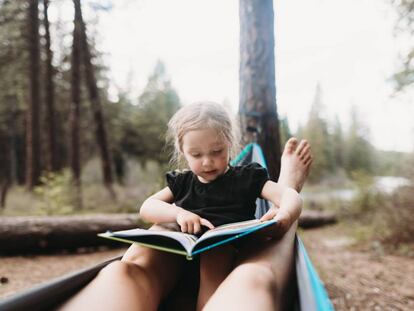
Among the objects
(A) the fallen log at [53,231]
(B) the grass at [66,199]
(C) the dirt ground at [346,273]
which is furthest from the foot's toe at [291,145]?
(A) the fallen log at [53,231]

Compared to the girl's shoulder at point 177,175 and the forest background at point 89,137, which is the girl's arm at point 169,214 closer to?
the girl's shoulder at point 177,175

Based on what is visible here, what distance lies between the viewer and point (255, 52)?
2.49 metres

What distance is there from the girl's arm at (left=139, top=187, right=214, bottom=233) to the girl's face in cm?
17

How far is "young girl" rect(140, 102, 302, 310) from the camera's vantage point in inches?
49.3

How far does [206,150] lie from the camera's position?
1.26 meters

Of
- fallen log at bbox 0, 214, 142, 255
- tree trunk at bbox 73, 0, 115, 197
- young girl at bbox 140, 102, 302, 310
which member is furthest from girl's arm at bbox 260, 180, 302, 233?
tree trunk at bbox 73, 0, 115, 197

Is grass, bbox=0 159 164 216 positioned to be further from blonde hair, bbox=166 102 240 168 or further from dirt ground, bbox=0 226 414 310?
blonde hair, bbox=166 102 240 168

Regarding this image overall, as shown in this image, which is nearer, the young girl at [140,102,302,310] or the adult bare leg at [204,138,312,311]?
the adult bare leg at [204,138,312,311]

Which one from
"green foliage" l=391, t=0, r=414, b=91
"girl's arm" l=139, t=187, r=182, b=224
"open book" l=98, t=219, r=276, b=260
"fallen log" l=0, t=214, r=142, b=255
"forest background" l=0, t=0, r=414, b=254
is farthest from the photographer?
"forest background" l=0, t=0, r=414, b=254

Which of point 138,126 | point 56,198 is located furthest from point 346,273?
point 138,126

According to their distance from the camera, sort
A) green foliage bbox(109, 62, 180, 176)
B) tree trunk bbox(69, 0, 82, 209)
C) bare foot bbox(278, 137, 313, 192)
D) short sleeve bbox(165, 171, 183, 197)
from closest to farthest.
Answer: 1. short sleeve bbox(165, 171, 183, 197)
2. bare foot bbox(278, 137, 313, 192)
3. tree trunk bbox(69, 0, 82, 209)
4. green foliage bbox(109, 62, 180, 176)

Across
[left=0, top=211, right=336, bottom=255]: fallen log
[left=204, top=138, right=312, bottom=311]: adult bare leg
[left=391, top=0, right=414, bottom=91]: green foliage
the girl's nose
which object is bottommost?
[left=0, top=211, right=336, bottom=255]: fallen log

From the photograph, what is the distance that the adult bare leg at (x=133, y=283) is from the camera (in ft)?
2.76

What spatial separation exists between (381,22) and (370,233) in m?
2.75
